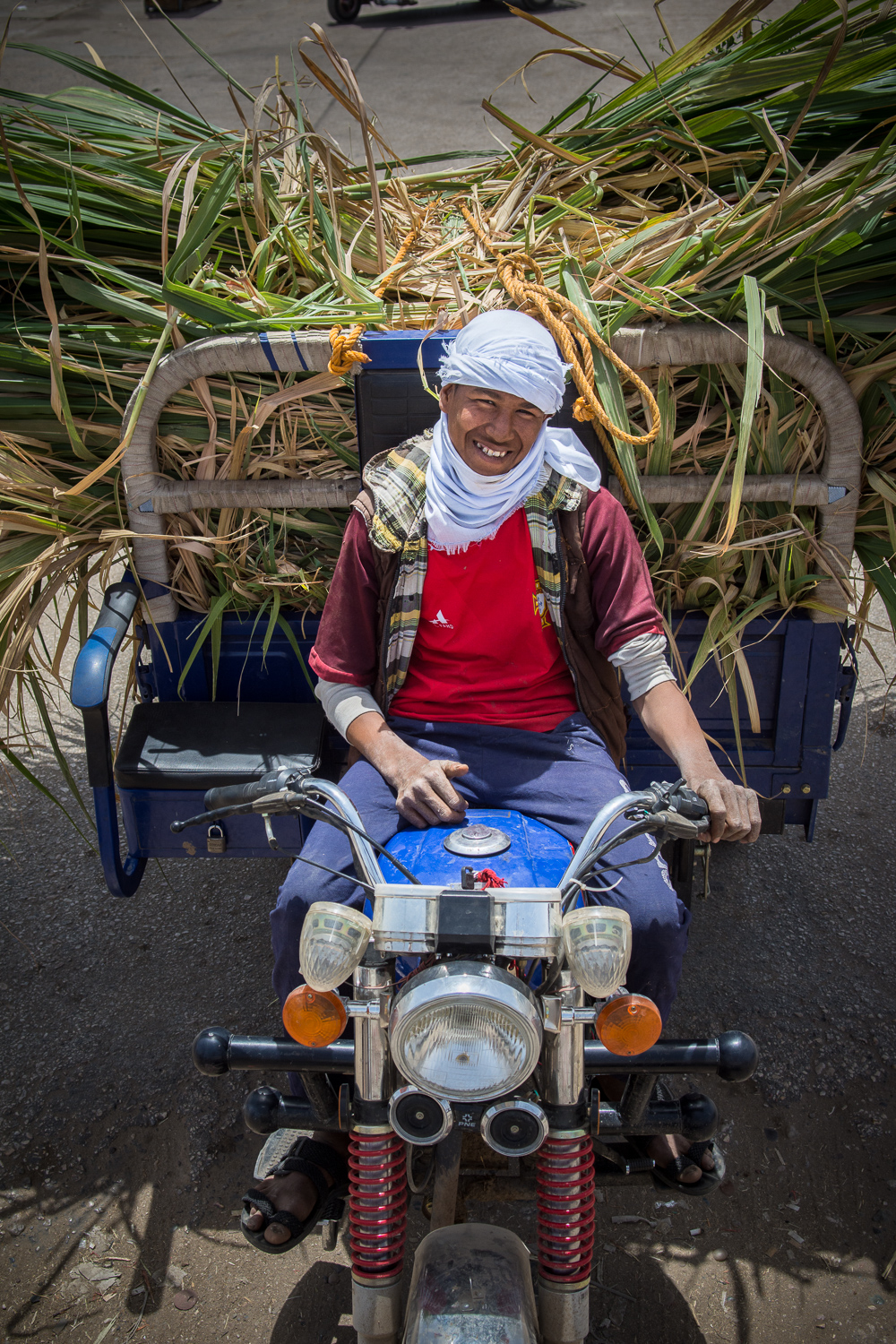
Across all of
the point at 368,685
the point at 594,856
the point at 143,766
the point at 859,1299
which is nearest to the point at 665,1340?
the point at 859,1299

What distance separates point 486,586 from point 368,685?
0.35m

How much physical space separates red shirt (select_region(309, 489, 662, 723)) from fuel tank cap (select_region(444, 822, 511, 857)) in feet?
1.82

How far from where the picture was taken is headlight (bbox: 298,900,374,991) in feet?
4.31

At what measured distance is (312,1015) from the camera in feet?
4.58

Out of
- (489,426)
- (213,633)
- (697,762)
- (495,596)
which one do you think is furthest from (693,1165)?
(213,633)

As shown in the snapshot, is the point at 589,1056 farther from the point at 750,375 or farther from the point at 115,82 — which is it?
the point at 115,82

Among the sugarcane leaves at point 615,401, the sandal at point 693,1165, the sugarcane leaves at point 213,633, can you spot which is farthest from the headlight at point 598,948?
the sugarcane leaves at point 213,633

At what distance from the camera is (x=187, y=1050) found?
2561 millimetres

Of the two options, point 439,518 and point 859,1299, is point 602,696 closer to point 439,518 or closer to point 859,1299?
point 439,518

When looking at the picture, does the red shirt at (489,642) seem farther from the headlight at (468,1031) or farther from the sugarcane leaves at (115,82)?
the sugarcane leaves at (115,82)

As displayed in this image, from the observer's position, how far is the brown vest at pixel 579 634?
213 cm

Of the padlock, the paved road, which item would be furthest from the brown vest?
the paved road

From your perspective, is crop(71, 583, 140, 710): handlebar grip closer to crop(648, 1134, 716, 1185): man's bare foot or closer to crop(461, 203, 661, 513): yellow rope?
crop(461, 203, 661, 513): yellow rope

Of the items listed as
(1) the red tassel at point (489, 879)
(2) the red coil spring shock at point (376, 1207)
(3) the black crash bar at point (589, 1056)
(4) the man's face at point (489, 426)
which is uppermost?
Result: (4) the man's face at point (489, 426)
